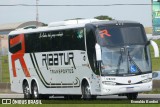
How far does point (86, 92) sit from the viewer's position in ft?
98.3

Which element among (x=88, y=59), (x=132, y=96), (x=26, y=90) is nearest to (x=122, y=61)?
(x=88, y=59)

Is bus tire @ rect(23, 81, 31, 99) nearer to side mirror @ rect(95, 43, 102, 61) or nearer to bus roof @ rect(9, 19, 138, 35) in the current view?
bus roof @ rect(9, 19, 138, 35)

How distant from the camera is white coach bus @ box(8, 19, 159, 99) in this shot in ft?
93.9

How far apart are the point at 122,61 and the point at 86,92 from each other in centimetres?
233

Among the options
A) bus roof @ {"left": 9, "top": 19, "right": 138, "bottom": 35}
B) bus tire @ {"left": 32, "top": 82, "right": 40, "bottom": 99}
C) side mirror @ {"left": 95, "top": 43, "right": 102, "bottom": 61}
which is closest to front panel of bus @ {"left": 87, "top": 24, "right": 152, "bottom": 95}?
side mirror @ {"left": 95, "top": 43, "right": 102, "bottom": 61}

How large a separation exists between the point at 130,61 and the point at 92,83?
1.86 metres

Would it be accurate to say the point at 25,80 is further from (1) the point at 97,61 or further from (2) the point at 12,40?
(1) the point at 97,61

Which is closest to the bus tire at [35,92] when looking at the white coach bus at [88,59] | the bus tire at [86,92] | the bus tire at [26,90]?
the white coach bus at [88,59]

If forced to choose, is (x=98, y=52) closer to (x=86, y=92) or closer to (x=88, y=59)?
(x=88, y=59)

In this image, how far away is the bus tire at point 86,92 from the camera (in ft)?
97.5

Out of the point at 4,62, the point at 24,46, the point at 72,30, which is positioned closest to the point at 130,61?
the point at 72,30

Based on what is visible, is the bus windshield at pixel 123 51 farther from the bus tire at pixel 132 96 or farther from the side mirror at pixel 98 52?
the bus tire at pixel 132 96

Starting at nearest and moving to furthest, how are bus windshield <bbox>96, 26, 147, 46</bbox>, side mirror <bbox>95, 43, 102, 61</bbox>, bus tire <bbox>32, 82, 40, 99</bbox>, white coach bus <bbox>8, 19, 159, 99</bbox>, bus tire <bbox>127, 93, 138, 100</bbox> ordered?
side mirror <bbox>95, 43, 102, 61</bbox> < white coach bus <bbox>8, 19, 159, 99</bbox> < bus windshield <bbox>96, 26, 147, 46</bbox> < bus tire <bbox>127, 93, 138, 100</bbox> < bus tire <bbox>32, 82, 40, 99</bbox>

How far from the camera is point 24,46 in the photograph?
35250 millimetres
